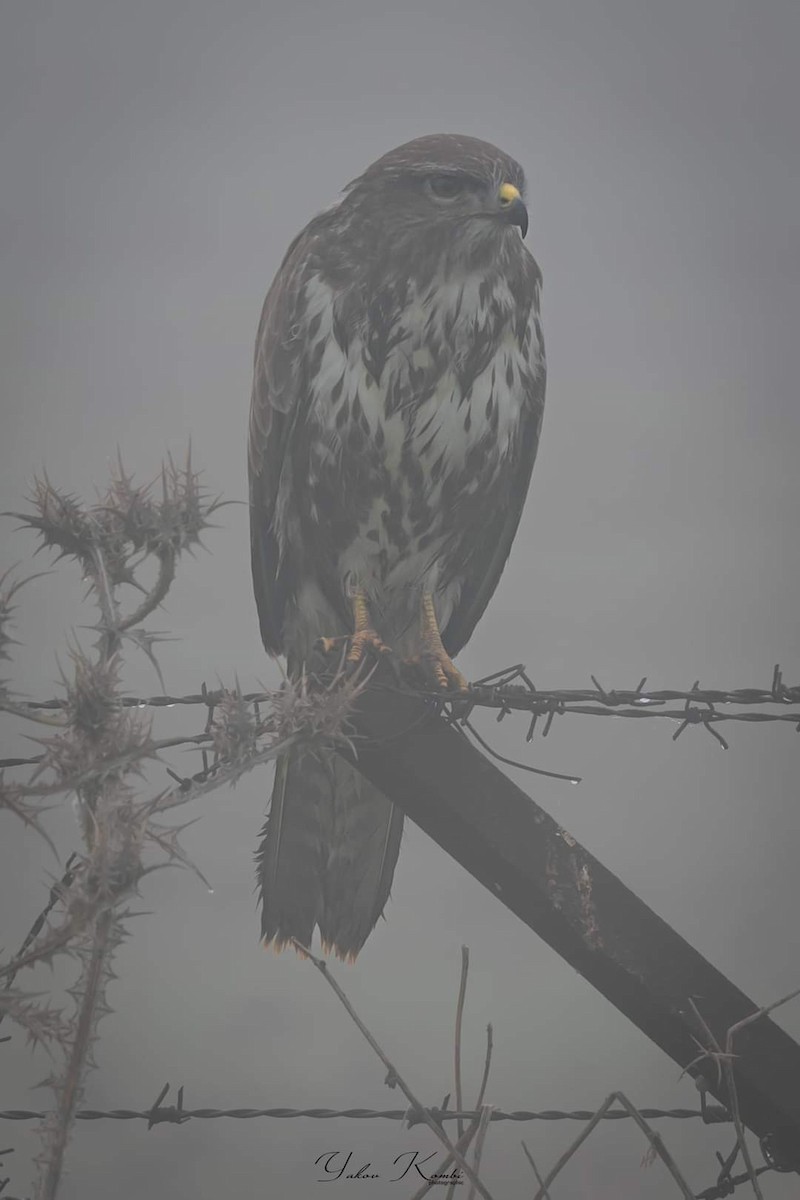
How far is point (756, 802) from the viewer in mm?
3443

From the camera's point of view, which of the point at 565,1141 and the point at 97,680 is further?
the point at 565,1141

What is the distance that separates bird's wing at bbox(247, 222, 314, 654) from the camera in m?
2.26

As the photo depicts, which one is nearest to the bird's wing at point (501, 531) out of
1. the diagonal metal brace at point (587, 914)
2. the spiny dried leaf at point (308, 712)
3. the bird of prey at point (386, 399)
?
the bird of prey at point (386, 399)

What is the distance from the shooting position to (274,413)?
230cm

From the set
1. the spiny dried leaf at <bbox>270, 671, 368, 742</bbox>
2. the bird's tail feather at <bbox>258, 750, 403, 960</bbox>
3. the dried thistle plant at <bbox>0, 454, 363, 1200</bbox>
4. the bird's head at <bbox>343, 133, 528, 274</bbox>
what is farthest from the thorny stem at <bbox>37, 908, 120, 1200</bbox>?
the bird's head at <bbox>343, 133, 528, 274</bbox>

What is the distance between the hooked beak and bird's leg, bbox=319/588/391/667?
31.6 inches

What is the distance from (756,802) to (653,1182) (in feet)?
3.82

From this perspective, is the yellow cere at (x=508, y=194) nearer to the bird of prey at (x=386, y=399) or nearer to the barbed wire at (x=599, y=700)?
the bird of prey at (x=386, y=399)

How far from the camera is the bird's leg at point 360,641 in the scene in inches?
81.4

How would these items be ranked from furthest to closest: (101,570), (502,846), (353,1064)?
(353,1064) → (502,846) → (101,570)

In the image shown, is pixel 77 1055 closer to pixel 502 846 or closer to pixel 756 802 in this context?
pixel 502 846

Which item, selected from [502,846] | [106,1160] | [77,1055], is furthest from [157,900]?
[77,1055]

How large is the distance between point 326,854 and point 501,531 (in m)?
0.88

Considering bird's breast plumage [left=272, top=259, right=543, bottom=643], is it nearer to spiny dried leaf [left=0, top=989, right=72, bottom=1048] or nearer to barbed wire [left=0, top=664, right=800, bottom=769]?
barbed wire [left=0, top=664, right=800, bottom=769]
